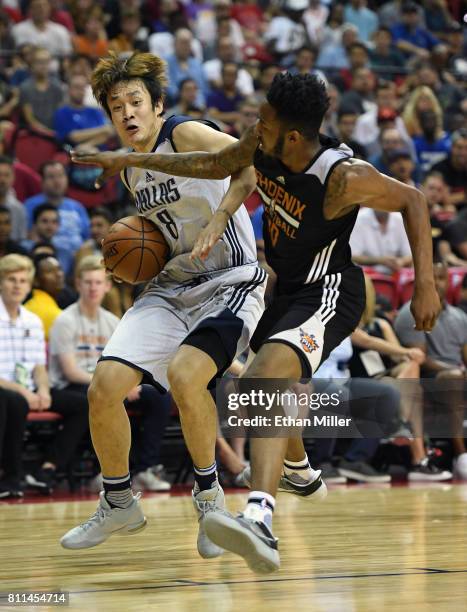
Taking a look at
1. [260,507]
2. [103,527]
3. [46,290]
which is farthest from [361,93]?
[260,507]

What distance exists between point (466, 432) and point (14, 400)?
3.67 meters

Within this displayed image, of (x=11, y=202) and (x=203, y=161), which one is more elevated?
(x=203, y=161)

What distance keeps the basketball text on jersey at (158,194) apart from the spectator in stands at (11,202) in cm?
513

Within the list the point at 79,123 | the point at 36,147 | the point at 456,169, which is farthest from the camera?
the point at 456,169

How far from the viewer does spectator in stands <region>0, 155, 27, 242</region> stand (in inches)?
388

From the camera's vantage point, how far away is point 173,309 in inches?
192

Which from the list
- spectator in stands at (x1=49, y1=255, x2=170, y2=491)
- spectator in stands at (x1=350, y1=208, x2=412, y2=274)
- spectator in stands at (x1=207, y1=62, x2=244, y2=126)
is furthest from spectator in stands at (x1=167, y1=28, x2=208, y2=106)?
spectator in stands at (x1=49, y1=255, x2=170, y2=491)

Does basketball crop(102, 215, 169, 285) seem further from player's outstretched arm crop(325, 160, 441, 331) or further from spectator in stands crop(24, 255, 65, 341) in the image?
spectator in stands crop(24, 255, 65, 341)

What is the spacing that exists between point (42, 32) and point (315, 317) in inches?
372

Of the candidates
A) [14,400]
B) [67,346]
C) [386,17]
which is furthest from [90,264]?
[386,17]

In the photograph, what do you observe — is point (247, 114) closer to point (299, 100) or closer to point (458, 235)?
point (458, 235)

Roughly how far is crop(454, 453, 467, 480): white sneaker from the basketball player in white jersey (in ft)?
15.7

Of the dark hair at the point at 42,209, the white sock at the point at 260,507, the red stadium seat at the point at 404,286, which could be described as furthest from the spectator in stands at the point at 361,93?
the white sock at the point at 260,507

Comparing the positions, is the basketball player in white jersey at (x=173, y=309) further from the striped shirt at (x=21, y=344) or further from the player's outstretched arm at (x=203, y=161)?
the striped shirt at (x=21, y=344)
